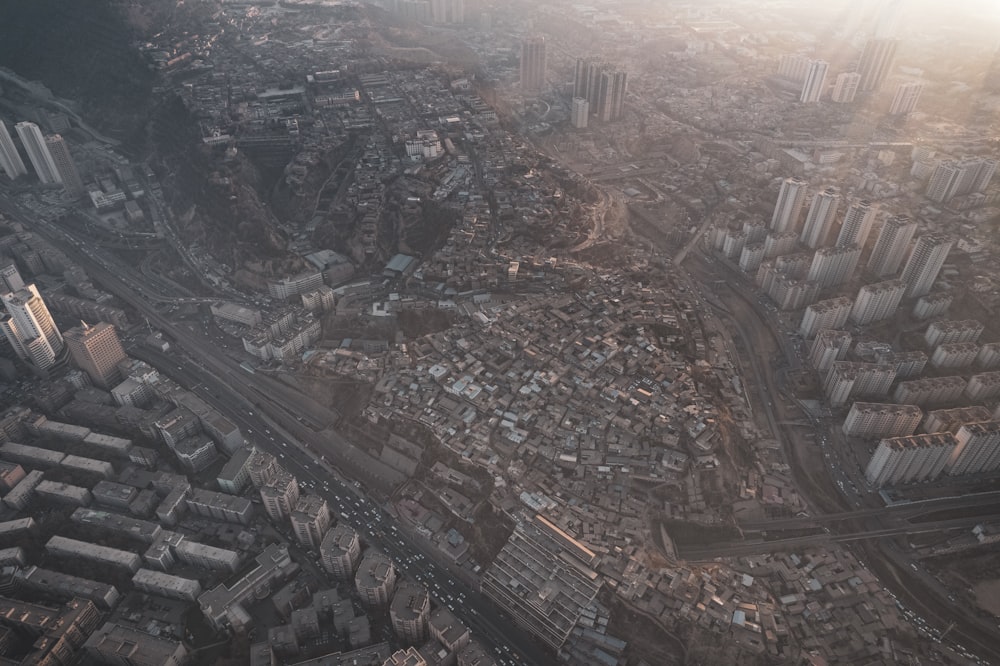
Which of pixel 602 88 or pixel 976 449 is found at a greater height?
pixel 602 88

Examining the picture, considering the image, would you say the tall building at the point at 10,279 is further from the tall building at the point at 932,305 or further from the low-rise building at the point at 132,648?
the tall building at the point at 932,305

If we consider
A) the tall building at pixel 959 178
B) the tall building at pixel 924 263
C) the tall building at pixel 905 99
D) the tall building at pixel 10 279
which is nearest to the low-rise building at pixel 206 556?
the tall building at pixel 10 279

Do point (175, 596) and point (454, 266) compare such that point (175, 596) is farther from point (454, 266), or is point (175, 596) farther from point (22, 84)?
point (22, 84)

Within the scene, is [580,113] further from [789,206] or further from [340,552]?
[340,552]

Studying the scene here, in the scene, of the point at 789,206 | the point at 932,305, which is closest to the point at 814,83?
the point at 789,206

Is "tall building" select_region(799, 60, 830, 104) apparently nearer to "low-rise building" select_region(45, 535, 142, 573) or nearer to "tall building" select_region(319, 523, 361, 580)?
"tall building" select_region(319, 523, 361, 580)
